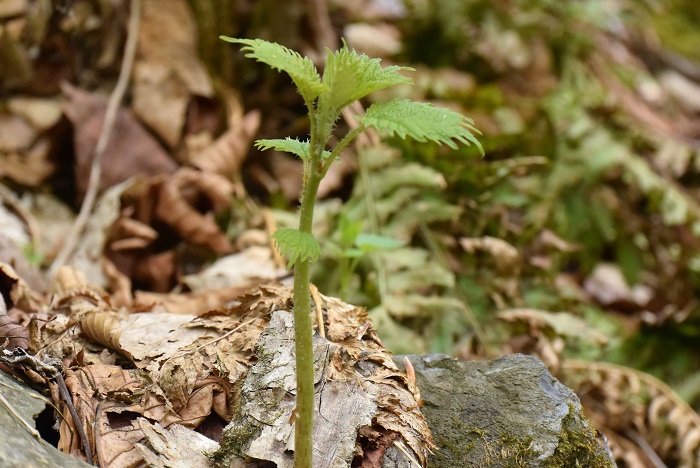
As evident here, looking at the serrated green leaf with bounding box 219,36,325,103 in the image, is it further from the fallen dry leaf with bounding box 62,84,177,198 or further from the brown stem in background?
the brown stem in background

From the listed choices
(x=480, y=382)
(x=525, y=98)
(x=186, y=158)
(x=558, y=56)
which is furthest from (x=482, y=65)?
(x=480, y=382)

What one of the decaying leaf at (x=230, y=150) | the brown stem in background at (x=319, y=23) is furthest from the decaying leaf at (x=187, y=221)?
the brown stem in background at (x=319, y=23)

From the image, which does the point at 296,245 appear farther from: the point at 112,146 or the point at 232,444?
the point at 112,146

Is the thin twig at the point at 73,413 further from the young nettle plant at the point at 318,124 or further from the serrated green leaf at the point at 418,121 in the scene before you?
the serrated green leaf at the point at 418,121

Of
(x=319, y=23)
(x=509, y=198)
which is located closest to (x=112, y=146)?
(x=319, y=23)

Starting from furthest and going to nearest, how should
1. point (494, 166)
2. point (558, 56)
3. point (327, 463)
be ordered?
point (558, 56) < point (494, 166) < point (327, 463)

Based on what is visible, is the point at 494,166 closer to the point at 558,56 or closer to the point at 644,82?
the point at 558,56

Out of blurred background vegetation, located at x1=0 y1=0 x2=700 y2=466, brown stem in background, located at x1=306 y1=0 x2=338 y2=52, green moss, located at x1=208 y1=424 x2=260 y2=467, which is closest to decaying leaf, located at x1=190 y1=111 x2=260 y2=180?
blurred background vegetation, located at x1=0 y1=0 x2=700 y2=466

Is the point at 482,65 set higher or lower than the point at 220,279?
higher

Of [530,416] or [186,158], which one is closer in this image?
[530,416]
